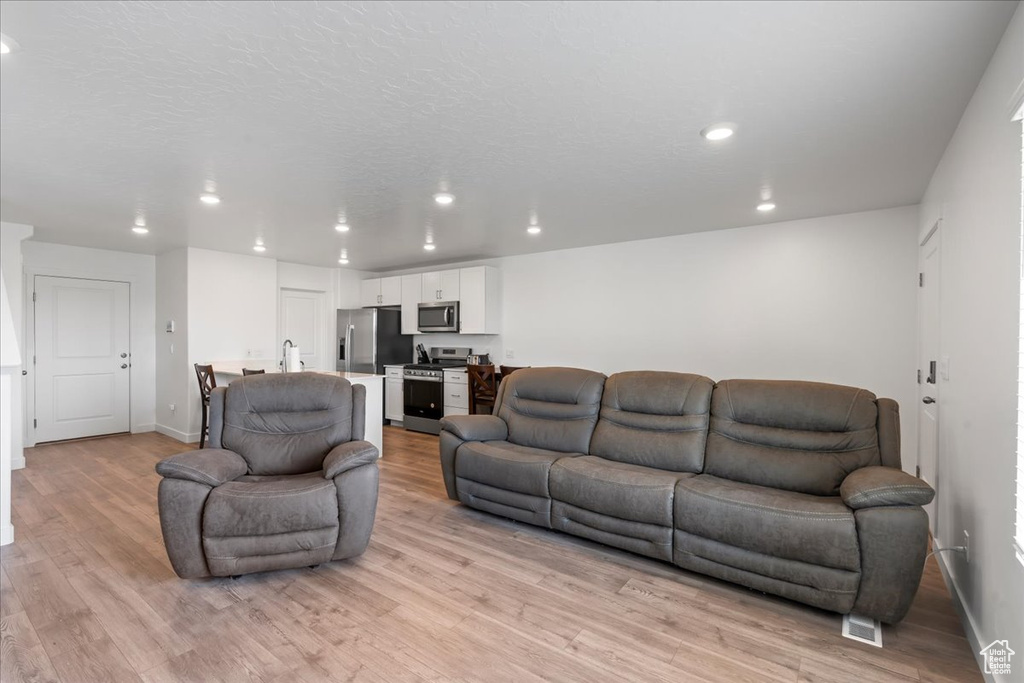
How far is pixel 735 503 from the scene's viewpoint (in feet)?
7.91

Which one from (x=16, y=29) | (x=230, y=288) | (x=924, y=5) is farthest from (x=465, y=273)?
(x=924, y=5)

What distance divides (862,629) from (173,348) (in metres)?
7.07

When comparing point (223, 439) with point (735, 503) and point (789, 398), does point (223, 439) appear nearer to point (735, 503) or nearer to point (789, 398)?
point (735, 503)

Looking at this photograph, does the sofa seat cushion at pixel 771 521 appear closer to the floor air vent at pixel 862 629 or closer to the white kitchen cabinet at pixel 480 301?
the floor air vent at pixel 862 629

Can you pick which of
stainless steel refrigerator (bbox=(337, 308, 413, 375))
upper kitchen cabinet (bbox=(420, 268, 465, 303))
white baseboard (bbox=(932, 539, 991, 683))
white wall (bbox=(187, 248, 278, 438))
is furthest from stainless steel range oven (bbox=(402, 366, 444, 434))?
white baseboard (bbox=(932, 539, 991, 683))

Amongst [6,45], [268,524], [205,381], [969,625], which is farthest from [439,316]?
[969,625]

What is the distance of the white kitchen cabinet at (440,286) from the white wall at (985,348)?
497cm

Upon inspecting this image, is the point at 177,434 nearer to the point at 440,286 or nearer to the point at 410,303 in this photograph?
the point at 410,303

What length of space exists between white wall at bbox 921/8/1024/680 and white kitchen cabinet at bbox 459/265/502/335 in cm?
447

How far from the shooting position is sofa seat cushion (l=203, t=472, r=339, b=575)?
2.37 meters

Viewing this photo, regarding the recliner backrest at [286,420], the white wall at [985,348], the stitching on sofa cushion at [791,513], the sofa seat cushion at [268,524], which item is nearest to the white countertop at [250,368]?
the recliner backrest at [286,420]

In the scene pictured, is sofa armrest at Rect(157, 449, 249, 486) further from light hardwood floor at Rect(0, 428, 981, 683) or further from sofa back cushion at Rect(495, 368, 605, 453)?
sofa back cushion at Rect(495, 368, 605, 453)

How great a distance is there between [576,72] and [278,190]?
248 centimetres

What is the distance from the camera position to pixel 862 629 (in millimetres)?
2115
